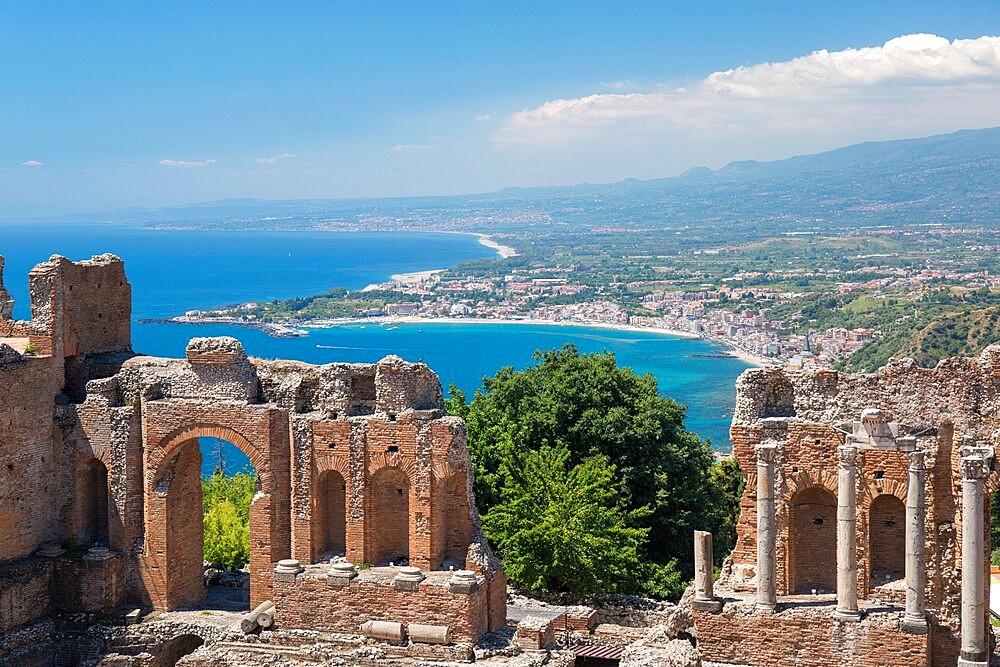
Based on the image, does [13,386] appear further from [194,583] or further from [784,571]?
[784,571]

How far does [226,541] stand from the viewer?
110 feet

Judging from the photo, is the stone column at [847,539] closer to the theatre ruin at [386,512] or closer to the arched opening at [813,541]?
the theatre ruin at [386,512]

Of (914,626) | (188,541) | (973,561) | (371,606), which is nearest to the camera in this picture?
(973,561)

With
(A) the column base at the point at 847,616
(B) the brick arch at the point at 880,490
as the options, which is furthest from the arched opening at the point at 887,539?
(A) the column base at the point at 847,616

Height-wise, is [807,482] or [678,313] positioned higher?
[807,482]

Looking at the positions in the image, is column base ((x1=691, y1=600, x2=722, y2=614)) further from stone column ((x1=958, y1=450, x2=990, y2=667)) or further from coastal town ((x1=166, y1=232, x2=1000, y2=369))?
coastal town ((x1=166, y1=232, x2=1000, y2=369))

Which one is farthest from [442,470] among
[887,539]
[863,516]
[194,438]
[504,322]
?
[504,322]

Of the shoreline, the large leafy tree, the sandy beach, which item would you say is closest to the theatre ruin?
the large leafy tree

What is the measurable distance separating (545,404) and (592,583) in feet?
21.5

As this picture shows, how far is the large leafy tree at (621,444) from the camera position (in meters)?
33.4

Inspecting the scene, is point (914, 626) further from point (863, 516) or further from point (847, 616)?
point (863, 516)

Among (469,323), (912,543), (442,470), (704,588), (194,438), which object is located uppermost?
(194,438)

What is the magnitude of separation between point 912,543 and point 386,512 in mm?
11039

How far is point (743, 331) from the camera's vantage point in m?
154
